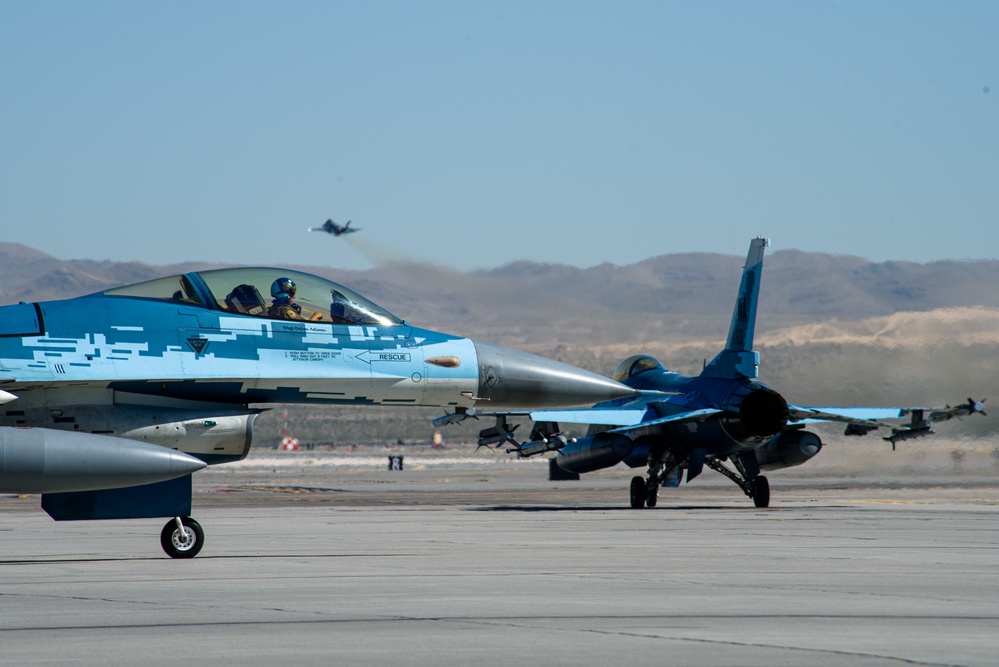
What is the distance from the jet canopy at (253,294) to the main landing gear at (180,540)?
2.45 metres

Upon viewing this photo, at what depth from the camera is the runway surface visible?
24.9ft

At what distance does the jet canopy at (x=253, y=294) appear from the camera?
14.3 m

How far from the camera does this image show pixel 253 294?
47.4ft

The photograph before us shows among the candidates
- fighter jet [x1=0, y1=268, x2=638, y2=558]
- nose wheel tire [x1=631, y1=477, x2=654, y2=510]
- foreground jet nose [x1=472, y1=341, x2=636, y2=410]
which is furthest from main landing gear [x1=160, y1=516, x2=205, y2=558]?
nose wheel tire [x1=631, y1=477, x2=654, y2=510]

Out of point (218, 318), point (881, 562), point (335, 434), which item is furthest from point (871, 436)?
point (335, 434)

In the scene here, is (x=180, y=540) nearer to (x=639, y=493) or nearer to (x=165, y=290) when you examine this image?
(x=165, y=290)

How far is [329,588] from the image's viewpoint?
11133mm

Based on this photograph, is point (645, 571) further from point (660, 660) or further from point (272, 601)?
point (660, 660)

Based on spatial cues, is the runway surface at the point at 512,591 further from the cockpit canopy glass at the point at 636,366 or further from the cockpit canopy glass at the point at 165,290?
the cockpit canopy glass at the point at 636,366

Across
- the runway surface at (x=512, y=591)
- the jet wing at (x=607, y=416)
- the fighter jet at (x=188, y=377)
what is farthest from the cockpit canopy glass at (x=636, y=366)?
the fighter jet at (x=188, y=377)

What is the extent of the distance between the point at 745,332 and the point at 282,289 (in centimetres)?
1630

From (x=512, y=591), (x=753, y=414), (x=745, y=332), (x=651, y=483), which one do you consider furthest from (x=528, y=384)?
(x=745, y=332)

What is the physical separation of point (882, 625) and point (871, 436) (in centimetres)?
3413

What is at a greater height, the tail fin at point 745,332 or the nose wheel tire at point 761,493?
the tail fin at point 745,332
